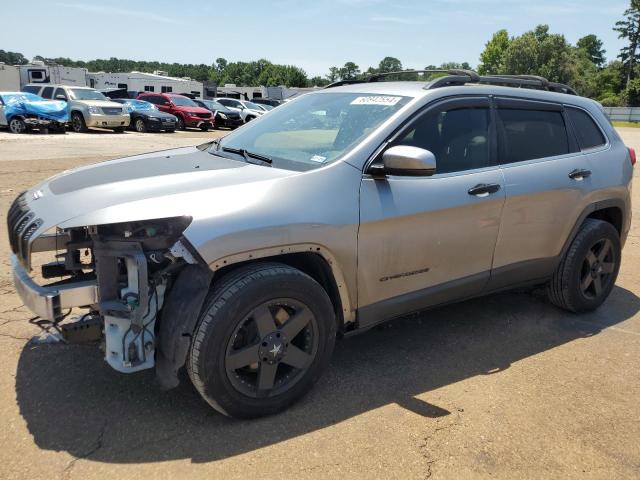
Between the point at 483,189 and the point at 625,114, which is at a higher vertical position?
the point at 625,114

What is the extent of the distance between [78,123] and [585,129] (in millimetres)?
20749

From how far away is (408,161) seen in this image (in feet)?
9.99

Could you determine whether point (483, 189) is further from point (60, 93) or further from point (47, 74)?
point (47, 74)

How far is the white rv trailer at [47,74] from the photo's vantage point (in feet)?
110

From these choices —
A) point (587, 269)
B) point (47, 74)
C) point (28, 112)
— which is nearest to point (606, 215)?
point (587, 269)

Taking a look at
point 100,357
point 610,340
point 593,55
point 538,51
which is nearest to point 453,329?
point 610,340

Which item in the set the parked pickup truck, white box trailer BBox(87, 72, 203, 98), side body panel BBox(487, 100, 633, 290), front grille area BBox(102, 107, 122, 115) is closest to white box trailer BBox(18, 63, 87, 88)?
white box trailer BBox(87, 72, 203, 98)

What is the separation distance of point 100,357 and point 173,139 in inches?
730

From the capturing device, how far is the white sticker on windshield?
139 inches

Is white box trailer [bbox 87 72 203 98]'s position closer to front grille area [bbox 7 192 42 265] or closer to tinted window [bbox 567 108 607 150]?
tinted window [bbox 567 108 607 150]

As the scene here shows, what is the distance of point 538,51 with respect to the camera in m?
81.9

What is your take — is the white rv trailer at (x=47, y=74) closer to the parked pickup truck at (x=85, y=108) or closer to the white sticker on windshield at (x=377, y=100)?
the parked pickup truck at (x=85, y=108)

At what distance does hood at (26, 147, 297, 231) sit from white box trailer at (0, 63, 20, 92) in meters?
33.7

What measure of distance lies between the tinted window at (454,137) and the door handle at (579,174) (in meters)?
0.86
